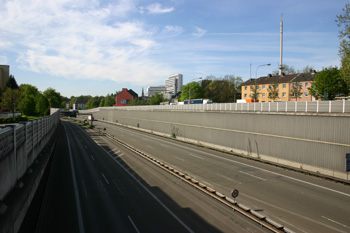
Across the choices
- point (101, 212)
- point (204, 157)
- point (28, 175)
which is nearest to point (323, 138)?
point (204, 157)

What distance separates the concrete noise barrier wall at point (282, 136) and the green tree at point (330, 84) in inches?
1380

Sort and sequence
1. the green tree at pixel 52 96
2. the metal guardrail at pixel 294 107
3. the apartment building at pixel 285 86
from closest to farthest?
the metal guardrail at pixel 294 107 < the apartment building at pixel 285 86 < the green tree at pixel 52 96

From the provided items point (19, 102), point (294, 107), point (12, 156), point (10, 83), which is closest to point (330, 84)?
point (294, 107)

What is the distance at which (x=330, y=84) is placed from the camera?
5712 cm

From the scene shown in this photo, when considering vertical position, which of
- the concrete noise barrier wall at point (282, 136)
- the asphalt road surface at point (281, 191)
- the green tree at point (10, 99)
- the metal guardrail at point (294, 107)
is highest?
the green tree at point (10, 99)

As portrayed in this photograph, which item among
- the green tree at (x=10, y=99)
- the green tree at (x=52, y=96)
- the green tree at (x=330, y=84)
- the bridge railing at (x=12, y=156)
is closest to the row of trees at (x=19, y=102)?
the green tree at (x=10, y=99)

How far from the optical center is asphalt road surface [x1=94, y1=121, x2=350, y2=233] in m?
13.5

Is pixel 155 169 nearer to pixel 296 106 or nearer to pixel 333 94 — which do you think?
pixel 296 106

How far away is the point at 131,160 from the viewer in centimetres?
2912

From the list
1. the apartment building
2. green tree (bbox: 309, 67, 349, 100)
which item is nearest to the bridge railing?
the apartment building

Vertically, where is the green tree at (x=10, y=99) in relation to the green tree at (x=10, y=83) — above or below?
below

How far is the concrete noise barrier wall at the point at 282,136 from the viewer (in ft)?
69.7

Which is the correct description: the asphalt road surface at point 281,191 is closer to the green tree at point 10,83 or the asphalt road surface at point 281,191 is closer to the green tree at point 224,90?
the green tree at point 224,90

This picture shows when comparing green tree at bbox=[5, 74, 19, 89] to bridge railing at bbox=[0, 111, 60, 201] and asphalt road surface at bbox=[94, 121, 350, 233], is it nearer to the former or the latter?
asphalt road surface at bbox=[94, 121, 350, 233]
